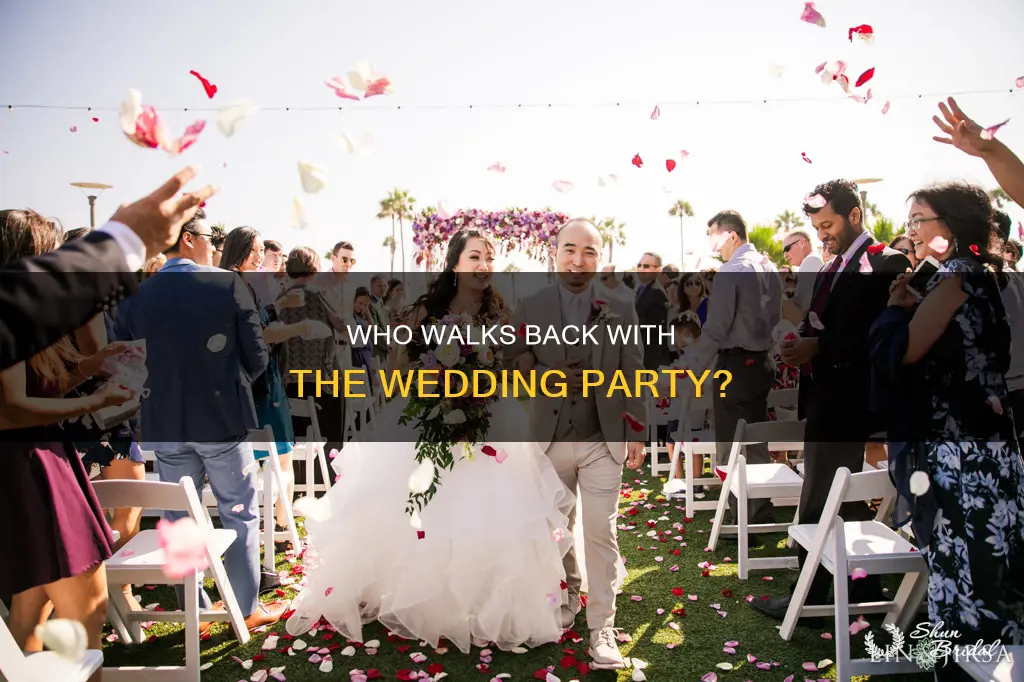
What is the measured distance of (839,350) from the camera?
3.41 m

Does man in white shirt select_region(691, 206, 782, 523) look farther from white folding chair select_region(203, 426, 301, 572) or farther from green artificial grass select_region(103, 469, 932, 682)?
white folding chair select_region(203, 426, 301, 572)

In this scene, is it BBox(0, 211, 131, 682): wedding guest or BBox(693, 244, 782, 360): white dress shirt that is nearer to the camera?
BBox(0, 211, 131, 682): wedding guest

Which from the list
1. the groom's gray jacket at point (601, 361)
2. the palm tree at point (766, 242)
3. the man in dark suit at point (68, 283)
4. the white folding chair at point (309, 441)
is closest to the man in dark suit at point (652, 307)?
the white folding chair at point (309, 441)

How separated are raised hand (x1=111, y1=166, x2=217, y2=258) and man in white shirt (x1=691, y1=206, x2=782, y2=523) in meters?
4.38

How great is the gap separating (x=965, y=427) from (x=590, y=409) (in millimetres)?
1552

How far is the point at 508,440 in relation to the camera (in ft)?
11.5

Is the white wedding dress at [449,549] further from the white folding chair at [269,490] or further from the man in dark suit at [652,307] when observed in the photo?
the man in dark suit at [652,307]

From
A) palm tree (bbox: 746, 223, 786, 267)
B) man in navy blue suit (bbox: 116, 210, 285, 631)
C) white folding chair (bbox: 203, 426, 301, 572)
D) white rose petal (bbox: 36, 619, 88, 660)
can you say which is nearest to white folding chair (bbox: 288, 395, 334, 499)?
white folding chair (bbox: 203, 426, 301, 572)

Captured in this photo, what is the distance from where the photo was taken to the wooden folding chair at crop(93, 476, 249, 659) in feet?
9.39

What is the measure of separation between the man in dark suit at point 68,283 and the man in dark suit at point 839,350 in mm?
3027

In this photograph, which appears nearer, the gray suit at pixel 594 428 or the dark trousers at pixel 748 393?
the gray suit at pixel 594 428

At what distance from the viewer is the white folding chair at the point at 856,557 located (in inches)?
115

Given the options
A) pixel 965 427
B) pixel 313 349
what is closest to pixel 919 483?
pixel 965 427

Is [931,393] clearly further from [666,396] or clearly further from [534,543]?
[666,396]
